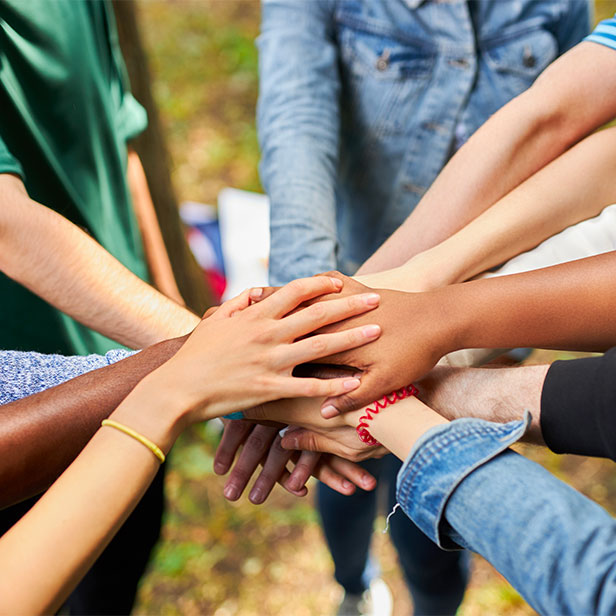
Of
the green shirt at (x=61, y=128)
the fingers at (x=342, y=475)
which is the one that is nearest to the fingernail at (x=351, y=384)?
the fingers at (x=342, y=475)

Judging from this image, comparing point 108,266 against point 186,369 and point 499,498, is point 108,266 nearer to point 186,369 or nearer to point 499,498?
point 186,369

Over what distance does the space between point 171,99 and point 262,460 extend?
3.03 m

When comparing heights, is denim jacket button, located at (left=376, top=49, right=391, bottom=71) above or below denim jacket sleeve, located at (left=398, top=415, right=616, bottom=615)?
above

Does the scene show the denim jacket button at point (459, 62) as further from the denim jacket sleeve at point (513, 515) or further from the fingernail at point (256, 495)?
the fingernail at point (256, 495)

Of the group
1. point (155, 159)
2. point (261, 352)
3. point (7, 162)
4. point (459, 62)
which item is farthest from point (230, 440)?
point (155, 159)

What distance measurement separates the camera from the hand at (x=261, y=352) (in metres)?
0.95

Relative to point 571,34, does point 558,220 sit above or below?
below

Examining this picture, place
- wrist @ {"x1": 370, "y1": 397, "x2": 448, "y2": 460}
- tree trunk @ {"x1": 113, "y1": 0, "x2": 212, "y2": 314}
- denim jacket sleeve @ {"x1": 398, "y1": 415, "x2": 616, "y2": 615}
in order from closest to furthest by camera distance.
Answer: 1. denim jacket sleeve @ {"x1": 398, "y1": 415, "x2": 616, "y2": 615}
2. wrist @ {"x1": 370, "y1": 397, "x2": 448, "y2": 460}
3. tree trunk @ {"x1": 113, "y1": 0, "x2": 212, "y2": 314}

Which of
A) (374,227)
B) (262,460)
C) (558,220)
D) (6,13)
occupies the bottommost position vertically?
(262,460)

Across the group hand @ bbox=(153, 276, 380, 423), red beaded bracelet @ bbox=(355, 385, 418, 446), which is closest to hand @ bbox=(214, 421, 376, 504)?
red beaded bracelet @ bbox=(355, 385, 418, 446)

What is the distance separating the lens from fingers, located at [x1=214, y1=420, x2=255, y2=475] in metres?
1.27

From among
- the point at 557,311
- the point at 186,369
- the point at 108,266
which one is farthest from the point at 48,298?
the point at 557,311

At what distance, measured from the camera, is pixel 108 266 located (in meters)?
1.27

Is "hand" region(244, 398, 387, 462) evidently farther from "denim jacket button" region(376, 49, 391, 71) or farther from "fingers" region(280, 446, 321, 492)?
"denim jacket button" region(376, 49, 391, 71)
